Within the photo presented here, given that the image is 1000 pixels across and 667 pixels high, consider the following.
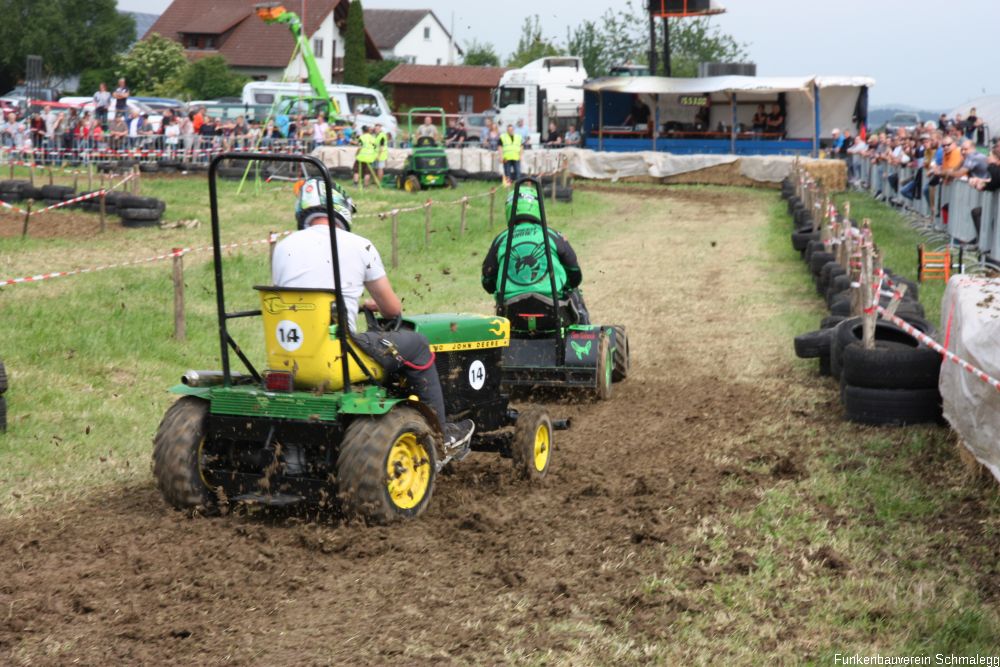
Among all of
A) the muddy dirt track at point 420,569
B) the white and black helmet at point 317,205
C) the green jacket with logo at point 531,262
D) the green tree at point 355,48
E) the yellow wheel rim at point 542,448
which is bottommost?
the muddy dirt track at point 420,569

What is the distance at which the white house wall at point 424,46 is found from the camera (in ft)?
320

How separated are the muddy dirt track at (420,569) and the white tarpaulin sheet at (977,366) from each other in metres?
1.01

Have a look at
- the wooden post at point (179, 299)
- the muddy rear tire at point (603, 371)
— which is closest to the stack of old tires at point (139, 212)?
the wooden post at point (179, 299)

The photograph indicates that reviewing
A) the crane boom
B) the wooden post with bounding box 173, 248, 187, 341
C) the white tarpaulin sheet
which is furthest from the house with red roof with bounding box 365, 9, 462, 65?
the white tarpaulin sheet

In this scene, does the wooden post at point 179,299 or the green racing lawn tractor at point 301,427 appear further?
the wooden post at point 179,299

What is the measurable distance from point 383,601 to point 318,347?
4.37 ft

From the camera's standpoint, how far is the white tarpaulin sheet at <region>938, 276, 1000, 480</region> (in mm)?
6535

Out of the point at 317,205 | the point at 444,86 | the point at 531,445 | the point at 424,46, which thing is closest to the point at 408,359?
the point at 317,205

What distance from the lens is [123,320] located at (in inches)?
466

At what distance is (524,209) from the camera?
9555 millimetres

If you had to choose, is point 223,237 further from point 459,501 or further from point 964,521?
point 964,521

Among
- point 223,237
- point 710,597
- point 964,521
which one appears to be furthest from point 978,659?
point 223,237

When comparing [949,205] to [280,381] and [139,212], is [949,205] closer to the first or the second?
[139,212]

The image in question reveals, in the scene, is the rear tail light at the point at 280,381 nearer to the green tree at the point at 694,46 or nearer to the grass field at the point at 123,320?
Result: the grass field at the point at 123,320
